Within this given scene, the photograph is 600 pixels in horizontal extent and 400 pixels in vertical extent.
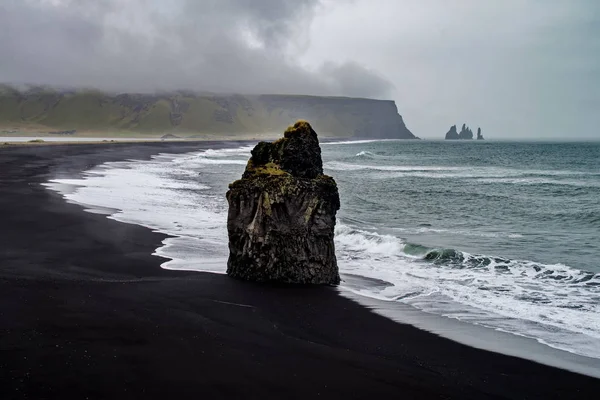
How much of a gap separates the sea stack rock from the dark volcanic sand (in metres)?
0.54

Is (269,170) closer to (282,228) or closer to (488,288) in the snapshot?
(282,228)

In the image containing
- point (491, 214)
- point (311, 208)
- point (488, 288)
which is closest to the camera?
point (311, 208)

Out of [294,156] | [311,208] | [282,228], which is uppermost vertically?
[294,156]

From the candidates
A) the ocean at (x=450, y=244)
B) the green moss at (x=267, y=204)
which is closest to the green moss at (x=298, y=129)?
the green moss at (x=267, y=204)

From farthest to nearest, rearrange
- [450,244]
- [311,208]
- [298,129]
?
[450,244]
[298,129]
[311,208]

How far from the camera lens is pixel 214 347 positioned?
8727 millimetres

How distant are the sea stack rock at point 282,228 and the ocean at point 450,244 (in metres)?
0.98

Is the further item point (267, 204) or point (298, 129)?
point (298, 129)

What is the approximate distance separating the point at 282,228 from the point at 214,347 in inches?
183

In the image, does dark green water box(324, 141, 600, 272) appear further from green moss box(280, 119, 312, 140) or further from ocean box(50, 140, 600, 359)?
green moss box(280, 119, 312, 140)

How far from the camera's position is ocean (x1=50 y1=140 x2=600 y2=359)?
12.1 metres

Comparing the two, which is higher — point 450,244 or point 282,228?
point 282,228

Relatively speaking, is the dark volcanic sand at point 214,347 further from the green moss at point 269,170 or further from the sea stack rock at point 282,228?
the green moss at point 269,170

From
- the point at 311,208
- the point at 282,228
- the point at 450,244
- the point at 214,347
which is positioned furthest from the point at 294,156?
the point at 450,244
